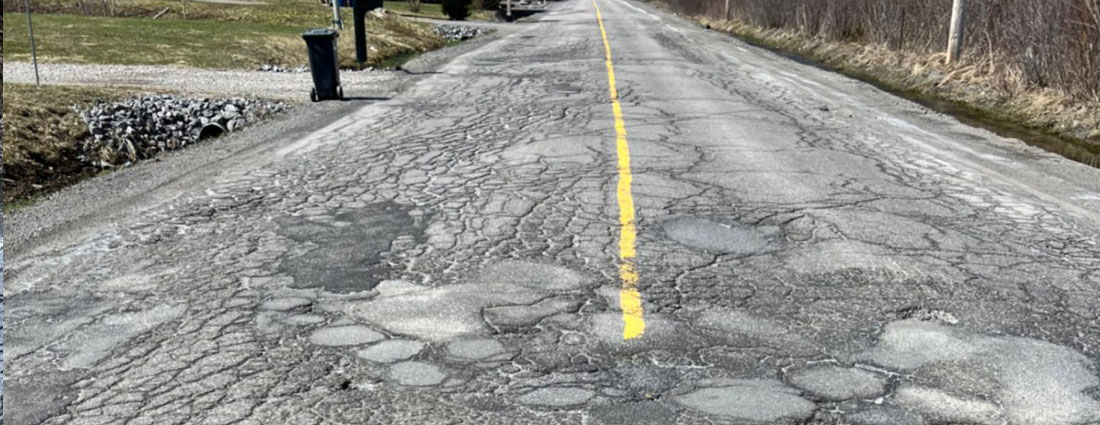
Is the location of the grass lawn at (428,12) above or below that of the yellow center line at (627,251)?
below

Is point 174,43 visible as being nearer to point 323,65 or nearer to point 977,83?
point 323,65

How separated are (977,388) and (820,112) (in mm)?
9722

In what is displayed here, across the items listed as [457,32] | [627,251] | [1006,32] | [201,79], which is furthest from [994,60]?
[457,32]

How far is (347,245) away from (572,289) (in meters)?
1.81

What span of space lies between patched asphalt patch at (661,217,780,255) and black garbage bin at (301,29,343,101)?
901cm

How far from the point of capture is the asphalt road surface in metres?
4.36

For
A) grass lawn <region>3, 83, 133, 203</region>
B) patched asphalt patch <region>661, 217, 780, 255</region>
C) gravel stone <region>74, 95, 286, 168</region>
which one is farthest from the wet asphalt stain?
gravel stone <region>74, 95, 286, 168</region>

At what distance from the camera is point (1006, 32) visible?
16.3m

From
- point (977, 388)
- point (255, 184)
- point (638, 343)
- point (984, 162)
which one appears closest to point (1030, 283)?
point (977, 388)

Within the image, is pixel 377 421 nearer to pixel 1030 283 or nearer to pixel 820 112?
pixel 1030 283

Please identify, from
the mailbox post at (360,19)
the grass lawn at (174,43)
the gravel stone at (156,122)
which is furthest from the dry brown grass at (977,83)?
the grass lawn at (174,43)

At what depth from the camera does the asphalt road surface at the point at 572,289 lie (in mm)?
4363

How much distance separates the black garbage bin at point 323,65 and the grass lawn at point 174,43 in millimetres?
5348

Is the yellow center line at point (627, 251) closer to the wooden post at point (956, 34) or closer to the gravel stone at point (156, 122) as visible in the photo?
the gravel stone at point (156, 122)
